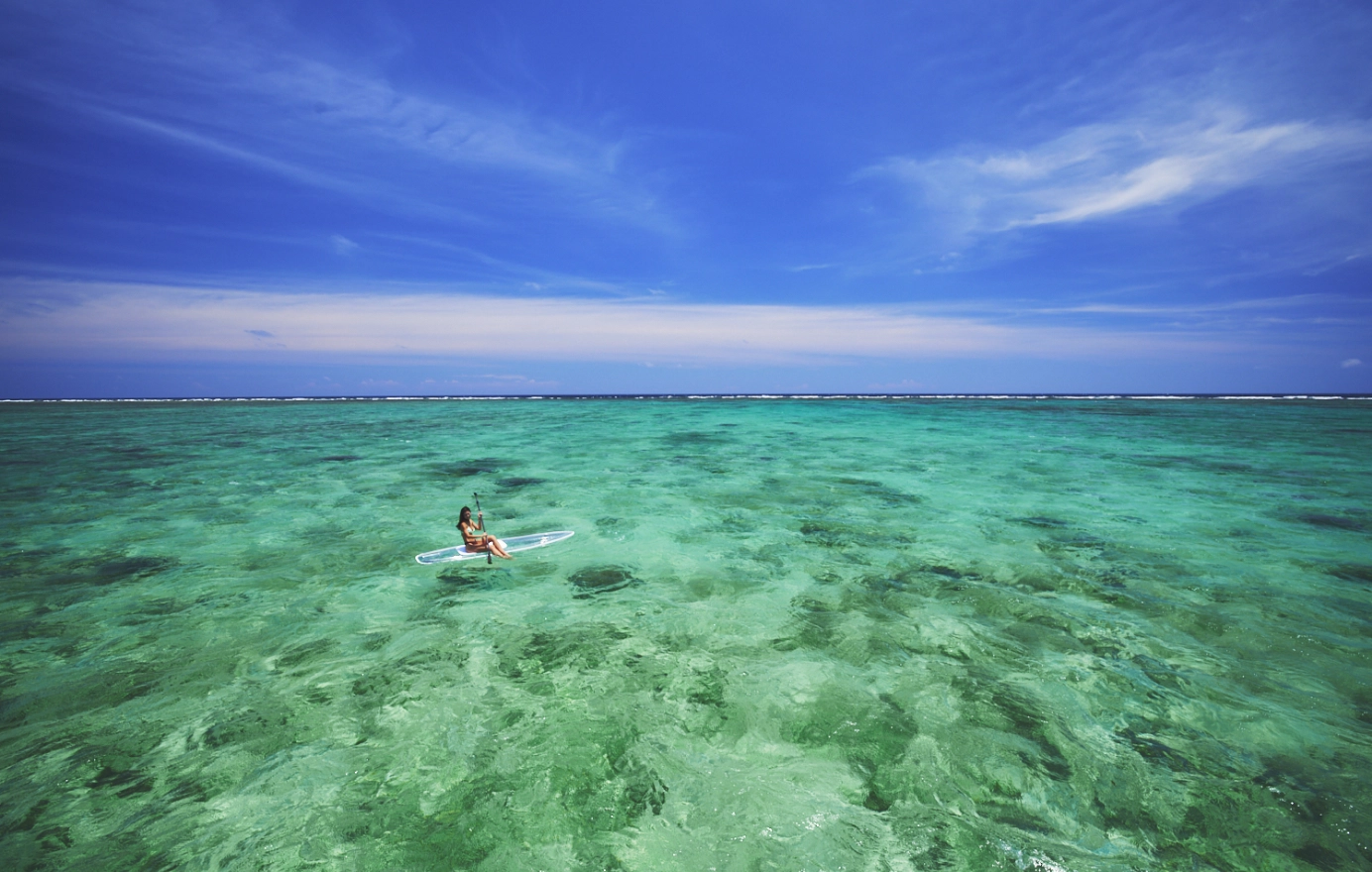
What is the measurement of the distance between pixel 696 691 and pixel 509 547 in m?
6.69

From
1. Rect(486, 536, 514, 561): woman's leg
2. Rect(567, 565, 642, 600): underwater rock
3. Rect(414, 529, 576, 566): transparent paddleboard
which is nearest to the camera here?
Rect(567, 565, 642, 600): underwater rock

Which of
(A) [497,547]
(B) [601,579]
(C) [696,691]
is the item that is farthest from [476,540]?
(C) [696,691]

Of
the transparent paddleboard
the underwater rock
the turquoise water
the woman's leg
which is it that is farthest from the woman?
the underwater rock

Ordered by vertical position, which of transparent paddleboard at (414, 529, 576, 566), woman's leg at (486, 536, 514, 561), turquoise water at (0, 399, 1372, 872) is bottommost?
turquoise water at (0, 399, 1372, 872)

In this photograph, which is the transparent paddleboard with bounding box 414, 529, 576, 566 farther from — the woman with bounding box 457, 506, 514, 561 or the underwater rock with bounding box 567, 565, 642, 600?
the underwater rock with bounding box 567, 565, 642, 600

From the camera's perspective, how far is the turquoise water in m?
4.38

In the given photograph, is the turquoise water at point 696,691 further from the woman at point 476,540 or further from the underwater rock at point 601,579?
the woman at point 476,540

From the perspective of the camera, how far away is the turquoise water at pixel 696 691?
438 cm

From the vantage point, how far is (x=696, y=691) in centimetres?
641

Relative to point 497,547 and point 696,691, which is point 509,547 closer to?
point 497,547

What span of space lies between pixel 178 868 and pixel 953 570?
1108 cm

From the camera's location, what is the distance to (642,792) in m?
4.81

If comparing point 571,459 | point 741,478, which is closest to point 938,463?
point 741,478

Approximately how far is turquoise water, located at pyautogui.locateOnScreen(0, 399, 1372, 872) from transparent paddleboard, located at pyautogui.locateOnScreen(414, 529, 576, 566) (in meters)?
0.30
